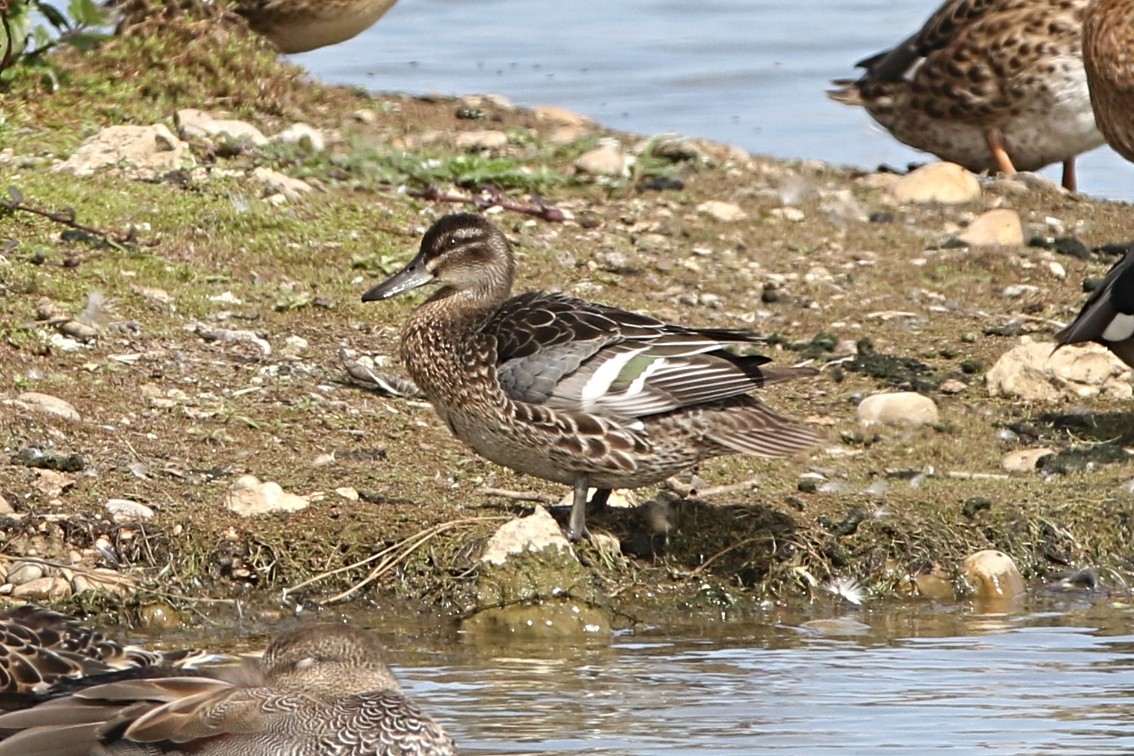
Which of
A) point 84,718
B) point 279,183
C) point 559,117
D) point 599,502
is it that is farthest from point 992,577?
point 559,117

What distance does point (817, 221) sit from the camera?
33.7ft

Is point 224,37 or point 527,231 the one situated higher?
point 224,37

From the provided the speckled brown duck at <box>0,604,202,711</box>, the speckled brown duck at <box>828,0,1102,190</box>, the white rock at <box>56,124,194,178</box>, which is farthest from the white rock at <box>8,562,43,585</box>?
the speckled brown duck at <box>828,0,1102,190</box>

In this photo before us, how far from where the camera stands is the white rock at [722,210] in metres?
10.2

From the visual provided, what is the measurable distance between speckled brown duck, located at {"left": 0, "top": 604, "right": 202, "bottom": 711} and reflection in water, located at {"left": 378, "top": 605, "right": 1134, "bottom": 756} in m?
0.75

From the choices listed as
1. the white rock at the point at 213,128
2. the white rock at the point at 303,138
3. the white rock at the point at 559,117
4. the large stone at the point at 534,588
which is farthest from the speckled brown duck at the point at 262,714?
the white rock at the point at 559,117

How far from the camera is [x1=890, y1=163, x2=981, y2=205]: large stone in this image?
10656 millimetres

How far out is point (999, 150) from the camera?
37.1 ft

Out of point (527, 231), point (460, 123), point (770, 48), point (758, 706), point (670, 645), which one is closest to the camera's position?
point (758, 706)

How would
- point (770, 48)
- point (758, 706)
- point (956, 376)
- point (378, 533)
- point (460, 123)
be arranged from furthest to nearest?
point (770, 48) → point (460, 123) → point (956, 376) → point (378, 533) → point (758, 706)

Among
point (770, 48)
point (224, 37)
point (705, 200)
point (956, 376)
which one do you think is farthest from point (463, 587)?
point (770, 48)

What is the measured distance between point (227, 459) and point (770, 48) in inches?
402

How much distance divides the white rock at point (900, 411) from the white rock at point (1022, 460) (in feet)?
1.19

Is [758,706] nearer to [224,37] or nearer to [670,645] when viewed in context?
[670,645]
